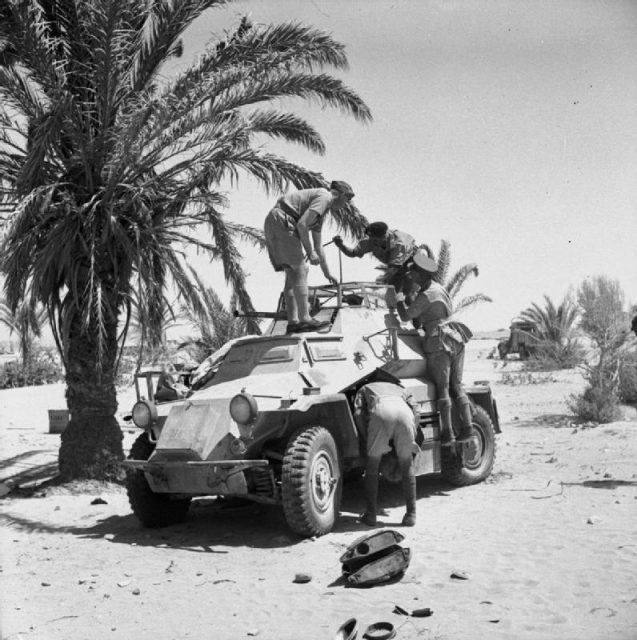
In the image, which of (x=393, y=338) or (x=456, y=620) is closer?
(x=456, y=620)

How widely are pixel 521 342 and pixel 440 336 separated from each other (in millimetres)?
22242

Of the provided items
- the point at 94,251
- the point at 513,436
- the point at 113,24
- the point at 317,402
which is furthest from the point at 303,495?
the point at 513,436

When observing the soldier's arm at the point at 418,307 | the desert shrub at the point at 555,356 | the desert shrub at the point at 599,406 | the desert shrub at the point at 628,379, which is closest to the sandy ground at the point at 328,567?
the soldier's arm at the point at 418,307

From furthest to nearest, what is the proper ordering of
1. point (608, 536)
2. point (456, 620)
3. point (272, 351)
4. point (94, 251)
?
point (94, 251), point (272, 351), point (608, 536), point (456, 620)

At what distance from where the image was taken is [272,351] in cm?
775

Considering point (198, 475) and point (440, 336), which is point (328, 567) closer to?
point (198, 475)

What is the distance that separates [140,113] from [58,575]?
181 inches

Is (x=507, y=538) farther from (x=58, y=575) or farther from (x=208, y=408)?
(x=58, y=575)

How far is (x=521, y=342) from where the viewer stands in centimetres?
2989

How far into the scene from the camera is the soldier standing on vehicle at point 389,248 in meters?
8.80

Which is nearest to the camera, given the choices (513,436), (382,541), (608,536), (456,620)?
(456,620)

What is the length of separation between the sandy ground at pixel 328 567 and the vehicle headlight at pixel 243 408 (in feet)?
3.46

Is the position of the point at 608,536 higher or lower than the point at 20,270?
lower

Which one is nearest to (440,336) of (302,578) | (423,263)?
(423,263)
